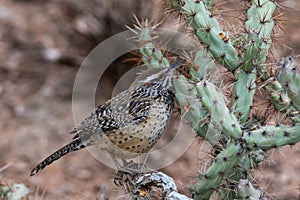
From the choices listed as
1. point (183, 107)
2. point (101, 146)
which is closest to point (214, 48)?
point (183, 107)

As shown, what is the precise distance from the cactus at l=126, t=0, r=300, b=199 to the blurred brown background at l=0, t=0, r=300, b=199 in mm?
2209

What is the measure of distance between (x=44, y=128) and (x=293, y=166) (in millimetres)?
2507

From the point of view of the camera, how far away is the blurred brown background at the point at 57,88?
6.48 meters

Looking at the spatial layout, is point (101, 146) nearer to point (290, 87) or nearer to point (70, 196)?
point (290, 87)

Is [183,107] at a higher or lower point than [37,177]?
lower

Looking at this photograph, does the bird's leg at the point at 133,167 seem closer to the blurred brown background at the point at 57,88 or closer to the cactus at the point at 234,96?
the cactus at the point at 234,96

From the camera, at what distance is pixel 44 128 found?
7023 mm

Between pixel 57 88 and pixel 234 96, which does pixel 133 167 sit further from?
pixel 57 88

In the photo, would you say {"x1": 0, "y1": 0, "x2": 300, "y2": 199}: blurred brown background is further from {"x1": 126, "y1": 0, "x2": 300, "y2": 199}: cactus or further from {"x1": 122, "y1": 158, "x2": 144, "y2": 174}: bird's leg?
{"x1": 126, "y1": 0, "x2": 300, "y2": 199}: cactus

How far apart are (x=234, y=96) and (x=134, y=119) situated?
1.97 ft

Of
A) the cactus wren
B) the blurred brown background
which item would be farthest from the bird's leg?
the blurred brown background

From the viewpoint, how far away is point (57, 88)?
7.39 meters

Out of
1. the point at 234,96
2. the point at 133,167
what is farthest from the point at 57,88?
the point at 234,96

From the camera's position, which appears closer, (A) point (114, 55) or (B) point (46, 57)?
(A) point (114, 55)
